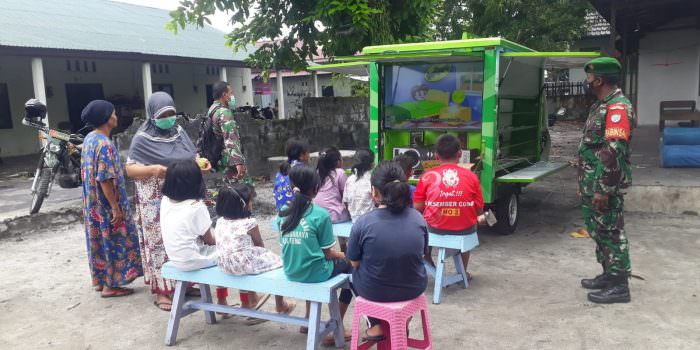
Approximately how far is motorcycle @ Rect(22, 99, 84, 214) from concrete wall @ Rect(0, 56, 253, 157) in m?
6.83

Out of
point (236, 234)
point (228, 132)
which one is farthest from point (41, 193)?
point (236, 234)

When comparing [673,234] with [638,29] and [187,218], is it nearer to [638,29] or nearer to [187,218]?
[187,218]

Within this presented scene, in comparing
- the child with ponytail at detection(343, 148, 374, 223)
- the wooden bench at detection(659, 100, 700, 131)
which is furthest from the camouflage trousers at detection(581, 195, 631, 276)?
the wooden bench at detection(659, 100, 700, 131)

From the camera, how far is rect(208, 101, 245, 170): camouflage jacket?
5320 mm

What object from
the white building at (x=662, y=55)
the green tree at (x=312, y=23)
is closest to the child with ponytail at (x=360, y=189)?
the green tree at (x=312, y=23)

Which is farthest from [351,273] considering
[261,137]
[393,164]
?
[261,137]

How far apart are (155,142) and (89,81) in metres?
Result: 14.8

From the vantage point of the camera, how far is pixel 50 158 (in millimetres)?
7625

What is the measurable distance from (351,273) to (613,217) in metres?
2.22

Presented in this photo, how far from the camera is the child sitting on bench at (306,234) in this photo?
3244 millimetres

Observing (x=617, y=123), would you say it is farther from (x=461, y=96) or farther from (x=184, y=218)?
(x=184, y=218)

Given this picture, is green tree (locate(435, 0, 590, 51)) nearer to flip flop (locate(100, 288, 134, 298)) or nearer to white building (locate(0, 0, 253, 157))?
white building (locate(0, 0, 253, 157))

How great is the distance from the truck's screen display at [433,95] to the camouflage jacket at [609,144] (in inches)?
76.6

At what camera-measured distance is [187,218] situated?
373 centimetres
